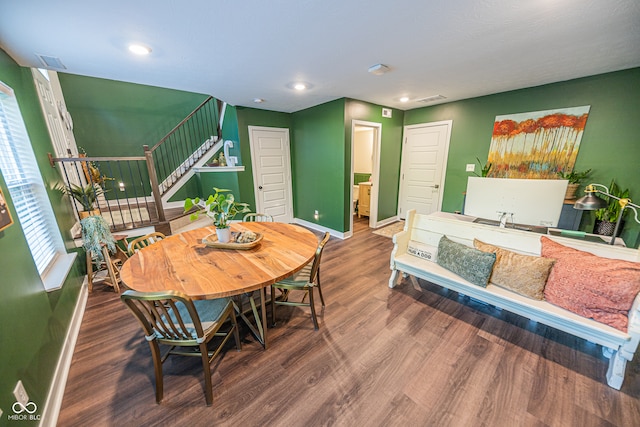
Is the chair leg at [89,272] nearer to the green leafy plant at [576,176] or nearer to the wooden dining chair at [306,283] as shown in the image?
the wooden dining chair at [306,283]

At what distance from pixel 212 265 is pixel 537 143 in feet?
14.4

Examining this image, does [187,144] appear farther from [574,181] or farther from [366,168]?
[574,181]

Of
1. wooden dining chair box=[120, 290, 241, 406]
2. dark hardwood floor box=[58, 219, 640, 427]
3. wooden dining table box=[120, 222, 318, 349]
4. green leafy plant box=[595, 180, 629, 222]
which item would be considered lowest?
dark hardwood floor box=[58, 219, 640, 427]

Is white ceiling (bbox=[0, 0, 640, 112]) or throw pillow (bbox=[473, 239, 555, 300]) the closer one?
white ceiling (bbox=[0, 0, 640, 112])

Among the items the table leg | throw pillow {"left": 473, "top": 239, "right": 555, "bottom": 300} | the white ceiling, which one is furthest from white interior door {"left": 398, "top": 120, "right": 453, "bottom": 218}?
the table leg

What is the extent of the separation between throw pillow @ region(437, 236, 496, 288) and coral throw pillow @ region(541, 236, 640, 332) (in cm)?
38

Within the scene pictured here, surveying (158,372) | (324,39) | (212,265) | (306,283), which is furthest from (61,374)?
(324,39)

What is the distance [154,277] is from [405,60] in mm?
2754

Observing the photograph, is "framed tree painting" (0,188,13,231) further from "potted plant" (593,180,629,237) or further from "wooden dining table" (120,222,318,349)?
"potted plant" (593,180,629,237)

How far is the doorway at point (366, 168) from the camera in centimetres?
401

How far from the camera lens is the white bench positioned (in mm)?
1349

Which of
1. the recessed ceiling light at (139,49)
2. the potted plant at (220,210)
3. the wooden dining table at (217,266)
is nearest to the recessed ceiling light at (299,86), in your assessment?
the recessed ceiling light at (139,49)

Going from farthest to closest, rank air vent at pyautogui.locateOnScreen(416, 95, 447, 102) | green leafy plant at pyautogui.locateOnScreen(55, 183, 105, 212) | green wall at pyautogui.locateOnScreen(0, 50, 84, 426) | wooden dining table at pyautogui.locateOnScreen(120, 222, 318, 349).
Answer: air vent at pyautogui.locateOnScreen(416, 95, 447, 102)
green leafy plant at pyautogui.locateOnScreen(55, 183, 105, 212)
wooden dining table at pyautogui.locateOnScreen(120, 222, 318, 349)
green wall at pyautogui.locateOnScreen(0, 50, 84, 426)

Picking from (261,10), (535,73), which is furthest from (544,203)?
Answer: (261,10)
